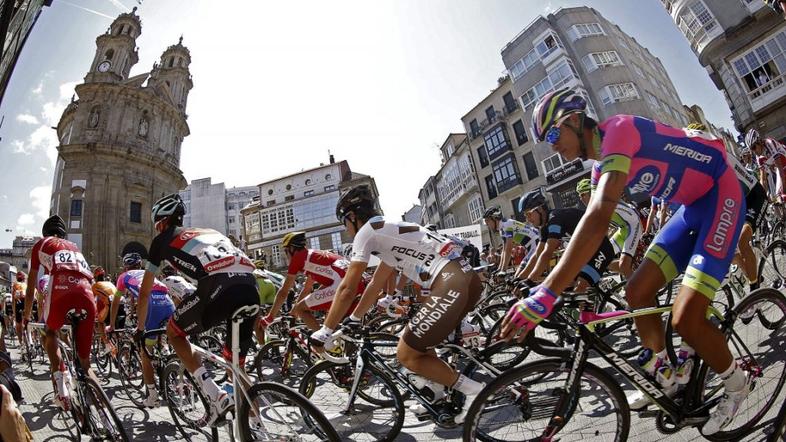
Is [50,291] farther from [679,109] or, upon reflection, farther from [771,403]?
[679,109]

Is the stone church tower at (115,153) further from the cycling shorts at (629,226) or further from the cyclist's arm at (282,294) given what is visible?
the cycling shorts at (629,226)

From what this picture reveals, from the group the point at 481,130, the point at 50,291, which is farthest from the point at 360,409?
the point at 481,130

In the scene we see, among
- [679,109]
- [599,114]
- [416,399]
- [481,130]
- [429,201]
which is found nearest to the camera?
[416,399]

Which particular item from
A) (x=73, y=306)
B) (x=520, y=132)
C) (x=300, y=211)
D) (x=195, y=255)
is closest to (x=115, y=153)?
(x=300, y=211)

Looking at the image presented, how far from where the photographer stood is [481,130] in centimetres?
4134

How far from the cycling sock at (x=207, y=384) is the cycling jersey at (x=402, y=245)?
157 cm

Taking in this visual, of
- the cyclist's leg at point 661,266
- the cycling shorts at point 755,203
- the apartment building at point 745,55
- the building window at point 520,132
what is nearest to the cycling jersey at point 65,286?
the cyclist's leg at point 661,266

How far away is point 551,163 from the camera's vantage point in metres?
32.9

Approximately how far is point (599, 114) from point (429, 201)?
125 feet

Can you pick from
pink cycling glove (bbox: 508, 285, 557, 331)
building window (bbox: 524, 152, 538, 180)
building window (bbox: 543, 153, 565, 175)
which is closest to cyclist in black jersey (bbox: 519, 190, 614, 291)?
pink cycling glove (bbox: 508, 285, 557, 331)

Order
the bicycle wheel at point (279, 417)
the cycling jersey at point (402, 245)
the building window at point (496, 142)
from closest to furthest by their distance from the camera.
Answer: the bicycle wheel at point (279, 417), the cycling jersey at point (402, 245), the building window at point (496, 142)

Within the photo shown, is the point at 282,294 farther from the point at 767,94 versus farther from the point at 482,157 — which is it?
the point at 482,157

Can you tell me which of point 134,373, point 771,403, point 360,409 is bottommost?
point 771,403

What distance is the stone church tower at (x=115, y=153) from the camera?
36.9m
